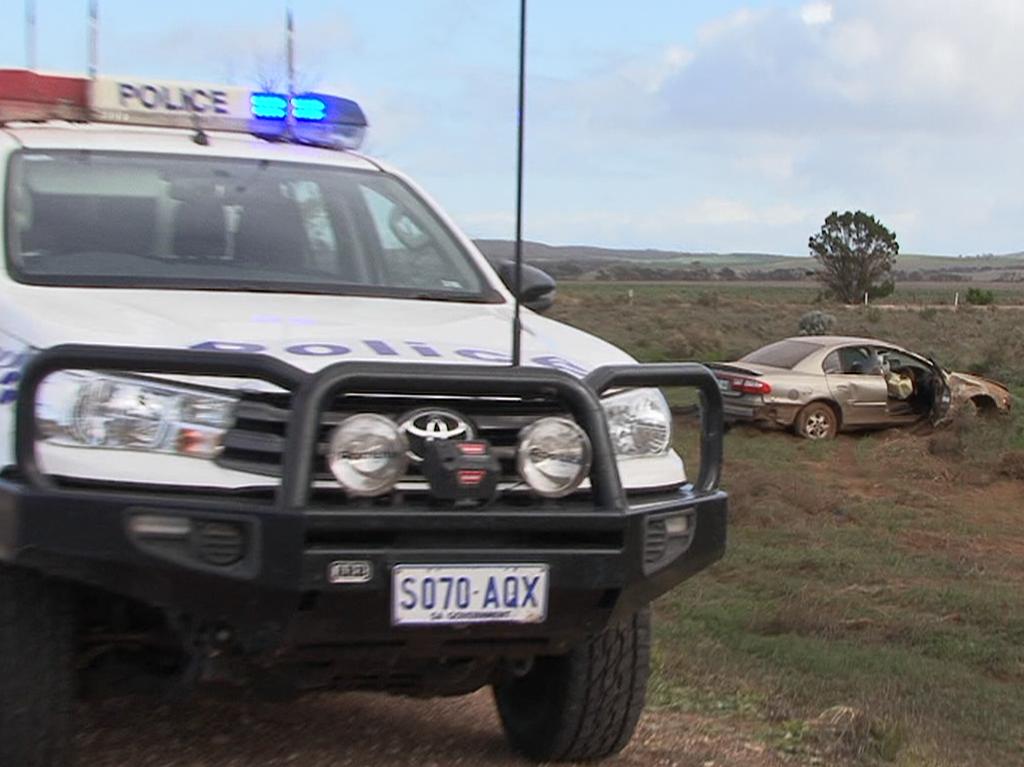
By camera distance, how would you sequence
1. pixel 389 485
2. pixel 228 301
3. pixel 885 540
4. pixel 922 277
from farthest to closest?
pixel 922 277, pixel 885 540, pixel 228 301, pixel 389 485

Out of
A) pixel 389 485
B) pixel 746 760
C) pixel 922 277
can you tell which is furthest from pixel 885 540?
pixel 922 277

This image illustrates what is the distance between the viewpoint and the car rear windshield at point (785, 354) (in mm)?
18656

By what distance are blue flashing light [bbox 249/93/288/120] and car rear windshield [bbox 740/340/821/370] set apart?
1375cm

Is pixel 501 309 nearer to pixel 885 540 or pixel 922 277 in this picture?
Answer: pixel 885 540

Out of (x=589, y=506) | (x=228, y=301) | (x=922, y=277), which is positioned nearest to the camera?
(x=589, y=506)

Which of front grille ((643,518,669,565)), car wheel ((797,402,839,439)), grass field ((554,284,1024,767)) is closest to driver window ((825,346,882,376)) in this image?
car wheel ((797,402,839,439))

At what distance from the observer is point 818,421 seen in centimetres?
1822

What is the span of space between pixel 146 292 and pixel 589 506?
1.46 meters

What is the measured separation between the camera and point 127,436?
3441 millimetres

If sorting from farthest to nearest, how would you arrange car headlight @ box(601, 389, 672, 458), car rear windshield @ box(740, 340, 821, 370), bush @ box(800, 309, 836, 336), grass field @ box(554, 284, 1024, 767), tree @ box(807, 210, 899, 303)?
tree @ box(807, 210, 899, 303)
bush @ box(800, 309, 836, 336)
car rear windshield @ box(740, 340, 821, 370)
grass field @ box(554, 284, 1024, 767)
car headlight @ box(601, 389, 672, 458)

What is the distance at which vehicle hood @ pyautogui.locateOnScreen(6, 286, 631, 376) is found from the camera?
367 cm

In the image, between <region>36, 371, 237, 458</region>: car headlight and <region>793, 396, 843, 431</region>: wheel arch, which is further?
<region>793, 396, 843, 431</region>: wheel arch

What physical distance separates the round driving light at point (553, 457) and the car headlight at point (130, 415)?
0.70 metres

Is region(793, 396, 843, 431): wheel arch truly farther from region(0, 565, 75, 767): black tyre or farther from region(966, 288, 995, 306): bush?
region(966, 288, 995, 306): bush
